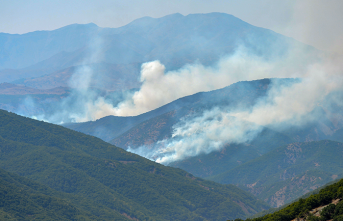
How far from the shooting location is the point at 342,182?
8756cm

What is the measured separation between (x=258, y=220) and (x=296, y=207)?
13565 millimetres

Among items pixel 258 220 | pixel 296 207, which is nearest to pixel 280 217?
pixel 296 207

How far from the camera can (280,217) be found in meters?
84.5

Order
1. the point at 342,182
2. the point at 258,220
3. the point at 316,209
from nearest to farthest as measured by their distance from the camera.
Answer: the point at 316,209
the point at 342,182
the point at 258,220

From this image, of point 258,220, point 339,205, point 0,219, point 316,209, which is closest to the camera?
point 339,205

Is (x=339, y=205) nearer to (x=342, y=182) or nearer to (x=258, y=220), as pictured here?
(x=342, y=182)

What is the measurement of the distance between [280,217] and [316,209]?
275 inches

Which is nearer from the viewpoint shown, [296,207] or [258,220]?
[296,207]

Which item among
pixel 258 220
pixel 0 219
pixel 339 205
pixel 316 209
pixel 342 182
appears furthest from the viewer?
pixel 0 219

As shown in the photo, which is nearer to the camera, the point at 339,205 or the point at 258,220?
the point at 339,205

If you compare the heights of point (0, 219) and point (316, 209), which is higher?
point (0, 219)

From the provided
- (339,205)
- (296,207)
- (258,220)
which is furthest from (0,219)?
(339,205)

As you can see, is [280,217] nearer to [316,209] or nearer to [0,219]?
[316,209]

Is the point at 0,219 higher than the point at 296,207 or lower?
higher
